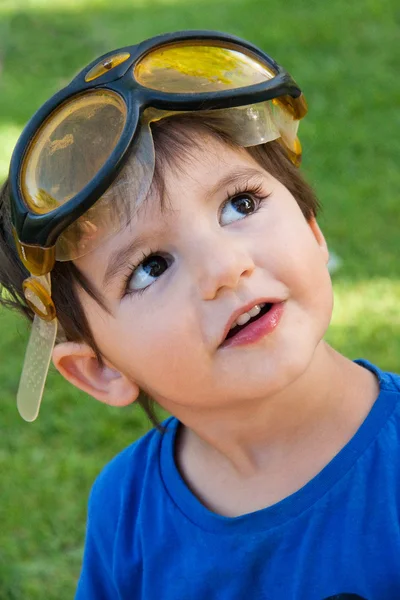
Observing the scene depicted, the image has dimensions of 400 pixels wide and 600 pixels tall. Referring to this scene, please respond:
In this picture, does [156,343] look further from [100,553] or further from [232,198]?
[100,553]

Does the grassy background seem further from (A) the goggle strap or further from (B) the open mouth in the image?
(B) the open mouth

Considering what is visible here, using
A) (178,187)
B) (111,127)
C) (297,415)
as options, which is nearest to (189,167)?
(178,187)

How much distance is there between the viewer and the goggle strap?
2.05 metres

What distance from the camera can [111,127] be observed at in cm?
181

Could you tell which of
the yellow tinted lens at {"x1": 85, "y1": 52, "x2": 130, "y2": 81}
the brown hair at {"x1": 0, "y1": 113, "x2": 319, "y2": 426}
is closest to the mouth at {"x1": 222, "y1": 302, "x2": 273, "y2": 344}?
the brown hair at {"x1": 0, "y1": 113, "x2": 319, "y2": 426}

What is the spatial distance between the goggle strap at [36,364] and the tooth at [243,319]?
476 millimetres

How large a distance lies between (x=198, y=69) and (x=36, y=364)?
75 cm

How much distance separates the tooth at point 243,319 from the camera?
5.72ft

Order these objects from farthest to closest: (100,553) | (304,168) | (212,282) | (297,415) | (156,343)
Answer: (304,168) → (100,553) → (297,415) → (156,343) → (212,282)

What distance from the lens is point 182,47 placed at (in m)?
1.94

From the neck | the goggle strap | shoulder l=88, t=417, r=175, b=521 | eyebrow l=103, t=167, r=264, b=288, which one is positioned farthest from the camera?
A: shoulder l=88, t=417, r=175, b=521

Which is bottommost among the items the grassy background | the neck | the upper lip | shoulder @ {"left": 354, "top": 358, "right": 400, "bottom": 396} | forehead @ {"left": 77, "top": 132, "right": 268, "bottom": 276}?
the grassy background

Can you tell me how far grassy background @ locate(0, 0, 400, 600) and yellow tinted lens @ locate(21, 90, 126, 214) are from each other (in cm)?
180

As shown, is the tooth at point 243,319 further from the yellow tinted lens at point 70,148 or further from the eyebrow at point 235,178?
the yellow tinted lens at point 70,148
